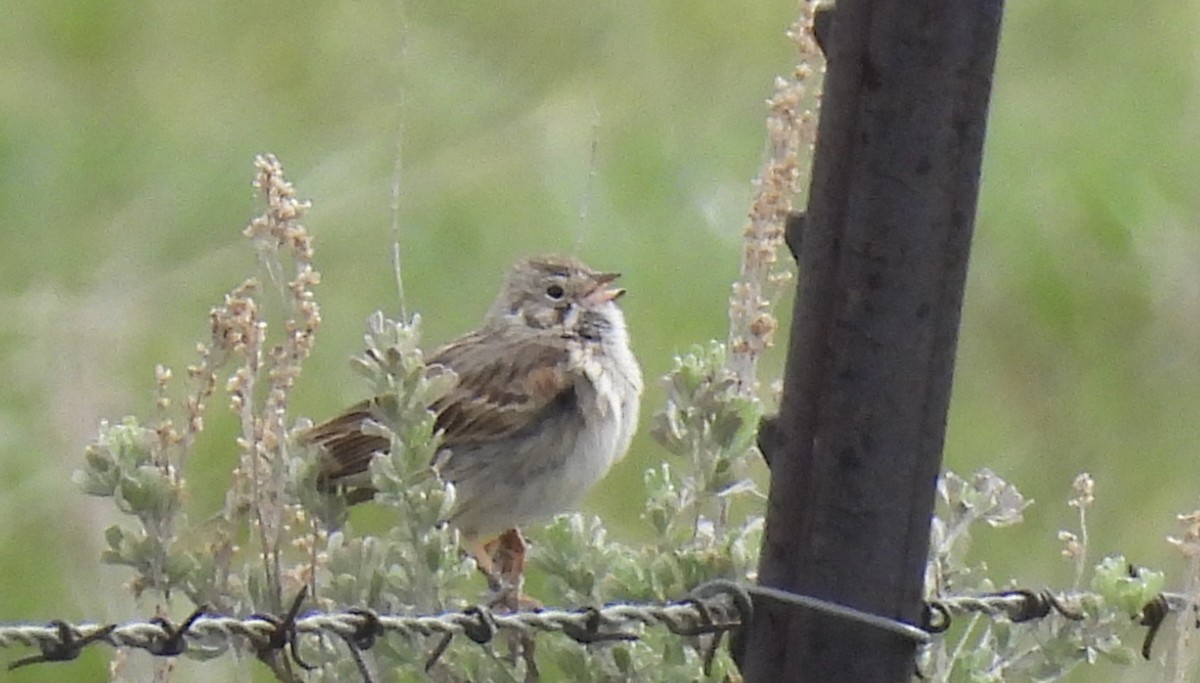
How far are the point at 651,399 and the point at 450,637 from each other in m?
2.63

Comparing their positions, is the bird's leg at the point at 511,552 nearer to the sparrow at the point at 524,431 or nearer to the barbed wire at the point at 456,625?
the sparrow at the point at 524,431

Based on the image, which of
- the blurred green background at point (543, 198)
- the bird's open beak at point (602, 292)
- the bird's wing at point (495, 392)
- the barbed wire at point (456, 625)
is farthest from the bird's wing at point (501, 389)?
the barbed wire at point (456, 625)

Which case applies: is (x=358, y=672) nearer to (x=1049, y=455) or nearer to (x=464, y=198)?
(x=464, y=198)

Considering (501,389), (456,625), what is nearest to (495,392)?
(501,389)

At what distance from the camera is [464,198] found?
5.30 metres

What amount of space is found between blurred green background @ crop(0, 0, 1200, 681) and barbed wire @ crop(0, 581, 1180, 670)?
2.38 meters

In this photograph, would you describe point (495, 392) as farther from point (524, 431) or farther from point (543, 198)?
point (543, 198)

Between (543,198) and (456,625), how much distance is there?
2948mm

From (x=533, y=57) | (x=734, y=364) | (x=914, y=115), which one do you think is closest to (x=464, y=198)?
(x=533, y=57)

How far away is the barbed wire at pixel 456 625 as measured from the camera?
7.48 ft

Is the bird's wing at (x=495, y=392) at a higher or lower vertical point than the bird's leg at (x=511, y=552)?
higher

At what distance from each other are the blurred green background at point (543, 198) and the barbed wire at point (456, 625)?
238 cm

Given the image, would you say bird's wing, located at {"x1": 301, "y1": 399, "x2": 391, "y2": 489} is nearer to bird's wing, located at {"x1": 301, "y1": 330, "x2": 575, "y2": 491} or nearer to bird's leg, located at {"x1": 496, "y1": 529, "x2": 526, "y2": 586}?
bird's wing, located at {"x1": 301, "y1": 330, "x2": 575, "y2": 491}

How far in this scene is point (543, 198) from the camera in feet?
17.5
